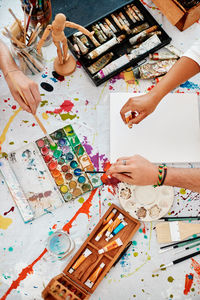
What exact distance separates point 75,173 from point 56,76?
45 cm

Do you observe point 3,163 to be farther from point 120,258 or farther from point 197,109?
point 197,109

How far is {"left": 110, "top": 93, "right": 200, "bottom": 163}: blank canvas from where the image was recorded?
1143 mm

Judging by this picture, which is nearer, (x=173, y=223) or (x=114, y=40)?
(x=173, y=223)

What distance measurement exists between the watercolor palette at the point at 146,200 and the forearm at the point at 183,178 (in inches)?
4.4

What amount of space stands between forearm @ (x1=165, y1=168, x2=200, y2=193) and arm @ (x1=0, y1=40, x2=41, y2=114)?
0.57m

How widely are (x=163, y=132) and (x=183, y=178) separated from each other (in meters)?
0.24

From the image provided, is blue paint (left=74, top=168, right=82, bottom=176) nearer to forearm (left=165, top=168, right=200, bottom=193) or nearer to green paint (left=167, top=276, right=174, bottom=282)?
forearm (left=165, top=168, right=200, bottom=193)

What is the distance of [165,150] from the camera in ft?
3.76

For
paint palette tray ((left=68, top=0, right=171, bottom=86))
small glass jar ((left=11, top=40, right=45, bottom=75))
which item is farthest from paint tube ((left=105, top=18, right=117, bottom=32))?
small glass jar ((left=11, top=40, right=45, bottom=75))

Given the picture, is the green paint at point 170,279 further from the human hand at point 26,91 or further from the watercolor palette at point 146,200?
the human hand at point 26,91

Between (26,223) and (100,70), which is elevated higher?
(100,70)

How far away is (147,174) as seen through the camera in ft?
3.23

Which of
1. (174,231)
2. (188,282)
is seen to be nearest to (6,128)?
(174,231)

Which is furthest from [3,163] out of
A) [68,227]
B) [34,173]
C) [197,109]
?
[197,109]
